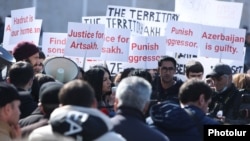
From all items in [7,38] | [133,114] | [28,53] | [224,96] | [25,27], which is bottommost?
[224,96]

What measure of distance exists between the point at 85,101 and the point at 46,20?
16.0 meters

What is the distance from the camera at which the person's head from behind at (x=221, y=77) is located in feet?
30.1

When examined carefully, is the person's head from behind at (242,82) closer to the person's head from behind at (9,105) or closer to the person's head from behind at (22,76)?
the person's head from behind at (22,76)

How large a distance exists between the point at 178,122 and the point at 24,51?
3.37 metres

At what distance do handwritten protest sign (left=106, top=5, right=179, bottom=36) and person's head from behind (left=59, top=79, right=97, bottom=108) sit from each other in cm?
698

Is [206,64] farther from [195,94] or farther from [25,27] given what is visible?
[195,94]

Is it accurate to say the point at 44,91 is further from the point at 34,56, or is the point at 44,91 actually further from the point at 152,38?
the point at 152,38

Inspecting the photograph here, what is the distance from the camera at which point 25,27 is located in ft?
37.5

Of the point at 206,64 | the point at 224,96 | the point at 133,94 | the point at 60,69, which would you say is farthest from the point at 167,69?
the point at 133,94

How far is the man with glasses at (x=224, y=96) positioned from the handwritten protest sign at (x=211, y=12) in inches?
105

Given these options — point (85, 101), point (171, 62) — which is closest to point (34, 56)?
point (171, 62)

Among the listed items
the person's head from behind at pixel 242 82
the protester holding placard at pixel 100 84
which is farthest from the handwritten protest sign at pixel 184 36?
the protester holding placard at pixel 100 84

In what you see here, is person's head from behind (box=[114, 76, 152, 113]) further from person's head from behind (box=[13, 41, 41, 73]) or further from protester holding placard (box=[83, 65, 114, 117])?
person's head from behind (box=[13, 41, 41, 73])

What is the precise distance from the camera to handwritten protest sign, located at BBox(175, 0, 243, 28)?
1178 centimetres
